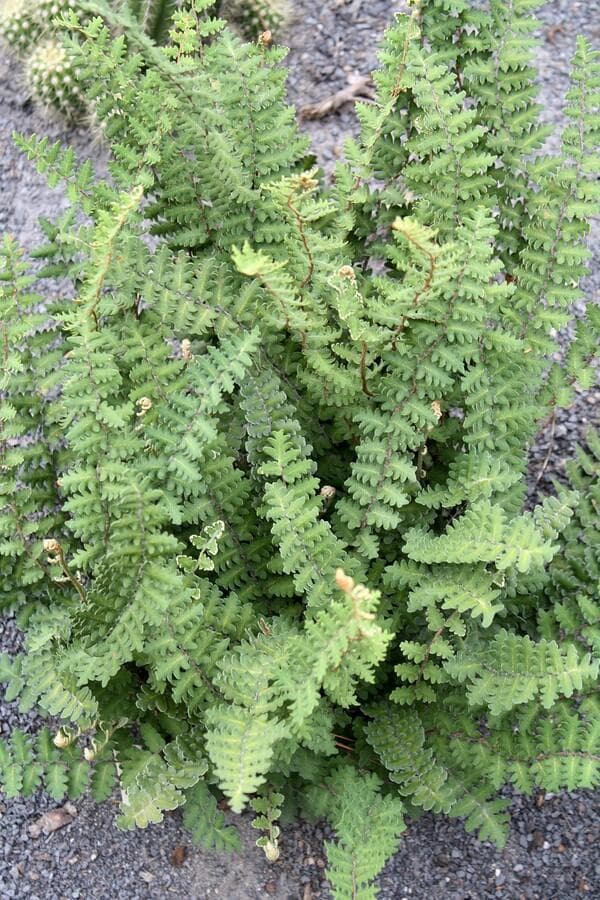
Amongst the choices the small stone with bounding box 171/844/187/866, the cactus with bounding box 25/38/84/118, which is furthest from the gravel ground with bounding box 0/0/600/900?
the cactus with bounding box 25/38/84/118

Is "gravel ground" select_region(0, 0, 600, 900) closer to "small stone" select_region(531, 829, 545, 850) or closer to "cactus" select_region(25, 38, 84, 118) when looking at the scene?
"small stone" select_region(531, 829, 545, 850)

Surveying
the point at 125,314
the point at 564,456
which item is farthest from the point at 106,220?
the point at 564,456

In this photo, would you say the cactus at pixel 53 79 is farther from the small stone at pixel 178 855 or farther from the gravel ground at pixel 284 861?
the small stone at pixel 178 855

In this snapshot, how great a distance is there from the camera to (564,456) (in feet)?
8.68

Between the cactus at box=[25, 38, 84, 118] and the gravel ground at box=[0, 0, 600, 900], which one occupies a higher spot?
the cactus at box=[25, 38, 84, 118]

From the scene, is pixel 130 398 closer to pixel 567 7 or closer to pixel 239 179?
pixel 239 179

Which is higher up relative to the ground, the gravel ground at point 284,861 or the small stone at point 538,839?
the small stone at point 538,839

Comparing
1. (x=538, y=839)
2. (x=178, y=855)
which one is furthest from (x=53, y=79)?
(x=538, y=839)

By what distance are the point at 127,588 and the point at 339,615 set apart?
0.39 m

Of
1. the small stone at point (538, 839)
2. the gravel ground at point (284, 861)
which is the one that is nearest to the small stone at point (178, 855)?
the gravel ground at point (284, 861)

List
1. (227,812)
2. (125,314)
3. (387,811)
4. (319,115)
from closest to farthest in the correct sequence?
(387,811), (125,314), (227,812), (319,115)

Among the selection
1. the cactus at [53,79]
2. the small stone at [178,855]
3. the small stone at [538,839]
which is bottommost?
the small stone at [178,855]

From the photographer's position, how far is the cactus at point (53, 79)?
319 centimetres

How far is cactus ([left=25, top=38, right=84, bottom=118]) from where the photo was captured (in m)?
3.19
